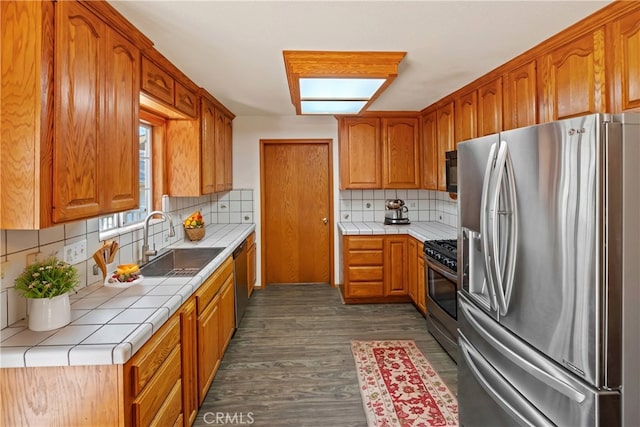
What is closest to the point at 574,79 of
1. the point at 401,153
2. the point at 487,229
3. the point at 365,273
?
the point at 487,229

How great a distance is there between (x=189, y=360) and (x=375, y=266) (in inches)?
Answer: 96.9

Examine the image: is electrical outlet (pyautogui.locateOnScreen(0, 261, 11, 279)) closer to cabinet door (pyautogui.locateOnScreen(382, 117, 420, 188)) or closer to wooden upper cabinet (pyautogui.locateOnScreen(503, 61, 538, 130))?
wooden upper cabinet (pyautogui.locateOnScreen(503, 61, 538, 130))

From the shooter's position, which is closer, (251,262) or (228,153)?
(251,262)

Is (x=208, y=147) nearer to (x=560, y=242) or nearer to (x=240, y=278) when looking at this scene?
(x=240, y=278)

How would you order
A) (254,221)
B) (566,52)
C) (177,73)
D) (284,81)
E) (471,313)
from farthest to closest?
(254,221) < (284,81) < (177,73) < (566,52) < (471,313)

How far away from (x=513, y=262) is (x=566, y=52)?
1405mm

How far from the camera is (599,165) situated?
1126 millimetres

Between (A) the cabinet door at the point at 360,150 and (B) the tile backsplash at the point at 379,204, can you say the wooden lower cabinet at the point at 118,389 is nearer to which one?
(A) the cabinet door at the point at 360,150

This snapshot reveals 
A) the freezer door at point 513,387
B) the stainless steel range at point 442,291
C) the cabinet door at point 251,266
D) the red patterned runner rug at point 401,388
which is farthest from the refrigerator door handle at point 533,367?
the cabinet door at point 251,266

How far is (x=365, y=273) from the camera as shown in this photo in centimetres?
403

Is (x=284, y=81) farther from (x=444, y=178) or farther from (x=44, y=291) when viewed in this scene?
(x=44, y=291)

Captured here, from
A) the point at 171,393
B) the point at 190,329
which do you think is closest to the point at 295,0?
the point at 190,329

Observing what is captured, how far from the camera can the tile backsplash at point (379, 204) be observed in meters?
4.69

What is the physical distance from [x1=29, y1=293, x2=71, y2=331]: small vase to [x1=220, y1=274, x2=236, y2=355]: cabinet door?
131 cm
